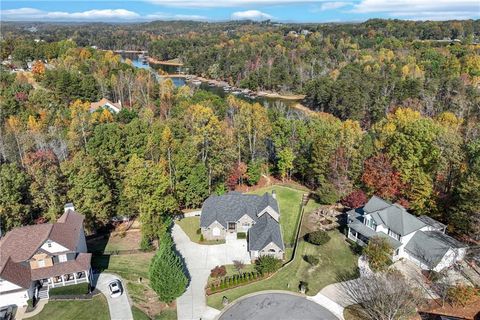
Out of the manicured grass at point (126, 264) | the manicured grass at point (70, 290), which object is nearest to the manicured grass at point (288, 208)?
the manicured grass at point (126, 264)

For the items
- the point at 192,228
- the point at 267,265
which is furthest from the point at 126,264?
the point at 267,265

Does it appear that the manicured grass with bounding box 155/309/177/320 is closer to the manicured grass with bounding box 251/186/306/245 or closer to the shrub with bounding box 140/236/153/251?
the shrub with bounding box 140/236/153/251

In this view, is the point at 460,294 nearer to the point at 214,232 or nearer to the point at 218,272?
the point at 218,272

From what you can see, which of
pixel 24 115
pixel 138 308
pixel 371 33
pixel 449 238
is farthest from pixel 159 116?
pixel 371 33

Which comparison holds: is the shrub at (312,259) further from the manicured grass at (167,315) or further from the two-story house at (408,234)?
the manicured grass at (167,315)

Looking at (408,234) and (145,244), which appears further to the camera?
(145,244)

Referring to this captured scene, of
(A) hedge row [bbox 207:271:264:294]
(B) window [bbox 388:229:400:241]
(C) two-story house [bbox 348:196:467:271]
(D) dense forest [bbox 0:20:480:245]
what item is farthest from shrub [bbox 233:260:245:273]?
(B) window [bbox 388:229:400:241]
